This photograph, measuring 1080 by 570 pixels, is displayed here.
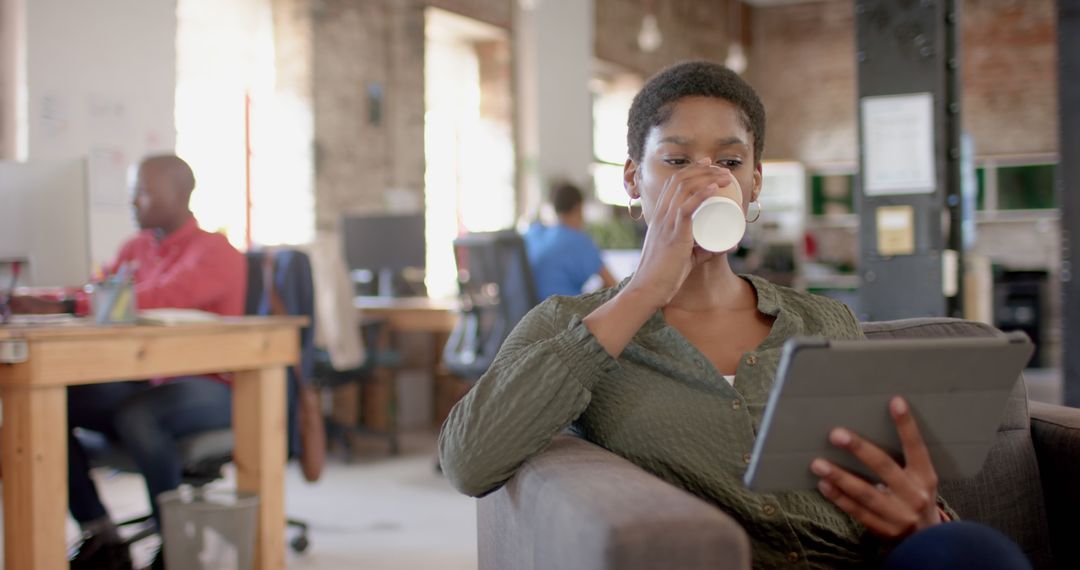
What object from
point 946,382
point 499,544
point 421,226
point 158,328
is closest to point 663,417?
point 499,544

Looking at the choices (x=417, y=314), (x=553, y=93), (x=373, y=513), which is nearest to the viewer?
(x=373, y=513)

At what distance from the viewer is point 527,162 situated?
328 inches

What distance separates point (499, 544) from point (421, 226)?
4.63 m

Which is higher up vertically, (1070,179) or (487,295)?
(1070,179)

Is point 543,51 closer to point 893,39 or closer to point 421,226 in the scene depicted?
point 421,226

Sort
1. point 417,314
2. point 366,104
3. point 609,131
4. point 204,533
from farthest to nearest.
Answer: point 609,131 < point 366,104 < point 417,314 < point 204,533

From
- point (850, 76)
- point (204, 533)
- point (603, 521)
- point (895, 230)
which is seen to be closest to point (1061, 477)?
point (603, 521)

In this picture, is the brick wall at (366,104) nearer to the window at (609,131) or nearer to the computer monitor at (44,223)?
the window at (609,131)

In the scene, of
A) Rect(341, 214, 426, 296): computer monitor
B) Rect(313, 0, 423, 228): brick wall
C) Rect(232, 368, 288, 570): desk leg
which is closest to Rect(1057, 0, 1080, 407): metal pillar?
Rect(232, 368, 288, 570): desk leg

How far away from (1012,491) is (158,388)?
6.92ft

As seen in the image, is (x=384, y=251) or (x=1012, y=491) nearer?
(x=1012, y=491)

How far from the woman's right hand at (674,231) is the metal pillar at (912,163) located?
2231mm

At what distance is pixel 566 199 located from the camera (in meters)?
5.21

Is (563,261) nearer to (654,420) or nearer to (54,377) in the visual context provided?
(54,377)
